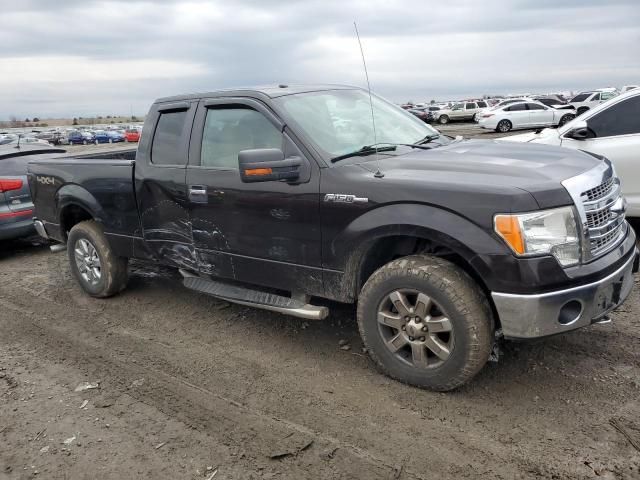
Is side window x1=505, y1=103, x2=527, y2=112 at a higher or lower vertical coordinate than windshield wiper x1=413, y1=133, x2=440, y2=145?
lower

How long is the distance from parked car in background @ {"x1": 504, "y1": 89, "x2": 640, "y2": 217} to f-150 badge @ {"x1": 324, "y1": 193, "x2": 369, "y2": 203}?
4.17 metres

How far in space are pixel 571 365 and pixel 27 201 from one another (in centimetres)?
732

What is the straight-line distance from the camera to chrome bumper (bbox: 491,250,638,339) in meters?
3.07

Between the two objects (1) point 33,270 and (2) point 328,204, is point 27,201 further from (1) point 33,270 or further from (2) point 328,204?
(2) point 328,204

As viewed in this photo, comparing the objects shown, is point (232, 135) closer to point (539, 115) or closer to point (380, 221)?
point (380, 221)

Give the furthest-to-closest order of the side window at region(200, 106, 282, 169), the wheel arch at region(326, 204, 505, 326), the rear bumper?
the rear bumper, the side window at region(200, 106, 282, 169), the wheel arch at region(326, 204, 505, 326)

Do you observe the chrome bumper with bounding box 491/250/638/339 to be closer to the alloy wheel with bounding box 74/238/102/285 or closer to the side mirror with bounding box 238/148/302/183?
the side mirror with bounding box 238/148/302/183

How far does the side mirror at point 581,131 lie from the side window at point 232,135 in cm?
424

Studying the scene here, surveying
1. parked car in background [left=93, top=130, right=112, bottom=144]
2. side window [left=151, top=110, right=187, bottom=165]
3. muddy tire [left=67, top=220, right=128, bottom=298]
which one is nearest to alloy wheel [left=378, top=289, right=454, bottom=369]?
side window [left=151, top=110, right=187, bottom=165]

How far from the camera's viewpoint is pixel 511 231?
10.0ft

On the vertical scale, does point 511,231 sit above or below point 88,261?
above

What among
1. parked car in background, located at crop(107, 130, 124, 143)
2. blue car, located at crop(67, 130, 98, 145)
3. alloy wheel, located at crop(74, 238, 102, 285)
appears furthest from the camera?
parked car in background, located at crop(107, 130, 124, 143)

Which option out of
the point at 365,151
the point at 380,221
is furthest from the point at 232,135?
the point at 380,221

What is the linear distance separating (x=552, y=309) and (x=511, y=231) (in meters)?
0.49
